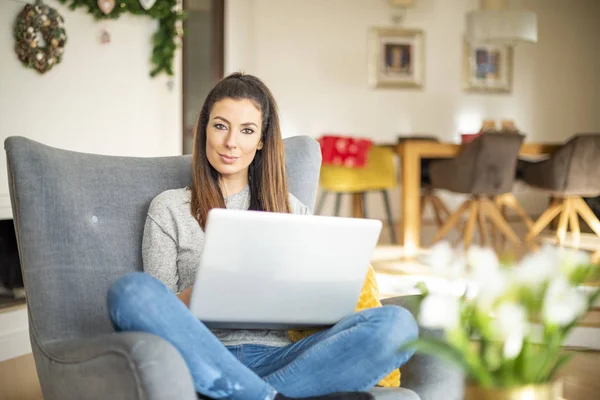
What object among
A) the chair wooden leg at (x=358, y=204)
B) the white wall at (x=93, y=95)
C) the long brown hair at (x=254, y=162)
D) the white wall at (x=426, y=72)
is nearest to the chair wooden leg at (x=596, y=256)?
the chair wooden leg at (x=358, y=204)

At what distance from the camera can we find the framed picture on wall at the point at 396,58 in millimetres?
7941

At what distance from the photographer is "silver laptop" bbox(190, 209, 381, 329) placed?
1293 millimetres

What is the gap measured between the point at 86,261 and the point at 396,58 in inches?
264

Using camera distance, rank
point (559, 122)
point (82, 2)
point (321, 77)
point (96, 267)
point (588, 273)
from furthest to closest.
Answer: point (559, 122), point (321, 77), point (82, 2), point (96, 267), point (588, 273)

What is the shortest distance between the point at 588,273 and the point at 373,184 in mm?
4771

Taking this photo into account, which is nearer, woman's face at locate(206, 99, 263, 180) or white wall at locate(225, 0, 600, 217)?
woman's face at locate(206, 99, 263, 180)

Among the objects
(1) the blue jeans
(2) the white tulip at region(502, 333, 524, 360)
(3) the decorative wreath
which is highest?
(3) the decorative wreath

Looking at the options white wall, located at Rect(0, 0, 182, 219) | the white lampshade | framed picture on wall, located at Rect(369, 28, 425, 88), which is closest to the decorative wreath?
white wall, located at Rect(0, 0, 182, 219)

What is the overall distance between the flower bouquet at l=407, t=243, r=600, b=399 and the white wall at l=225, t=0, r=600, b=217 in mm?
6370

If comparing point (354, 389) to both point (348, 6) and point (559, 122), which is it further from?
point (559, 122)

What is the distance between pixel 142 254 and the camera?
1712 mm

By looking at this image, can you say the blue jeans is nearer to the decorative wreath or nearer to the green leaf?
the green leaf

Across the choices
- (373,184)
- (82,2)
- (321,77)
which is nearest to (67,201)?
(82,2)

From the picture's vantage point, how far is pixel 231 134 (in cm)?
174
